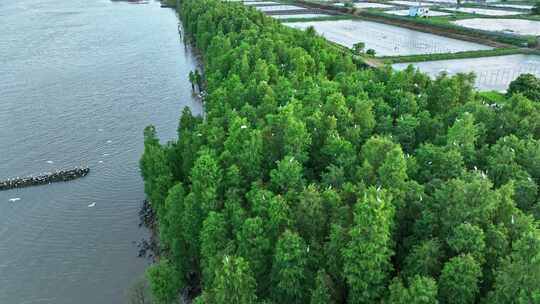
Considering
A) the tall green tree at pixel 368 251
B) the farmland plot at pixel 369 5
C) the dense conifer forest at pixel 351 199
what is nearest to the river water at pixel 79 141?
the dense conifer forest at pixel 351 199

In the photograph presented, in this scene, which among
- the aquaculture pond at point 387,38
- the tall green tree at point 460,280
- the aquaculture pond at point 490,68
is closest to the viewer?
the tall green tree at point 460,280

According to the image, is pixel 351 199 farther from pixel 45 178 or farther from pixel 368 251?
pixel 45 178

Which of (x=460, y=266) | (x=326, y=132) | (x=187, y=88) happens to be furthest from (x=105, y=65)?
(x=460, y=266)

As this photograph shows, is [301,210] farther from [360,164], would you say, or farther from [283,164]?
[360,164]

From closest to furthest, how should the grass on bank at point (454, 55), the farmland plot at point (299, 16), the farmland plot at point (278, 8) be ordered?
1. the grass on bank at point (454, 55)
2. the farmland plot at point (299, 16)
3. the farmland plot at point (278, 8)

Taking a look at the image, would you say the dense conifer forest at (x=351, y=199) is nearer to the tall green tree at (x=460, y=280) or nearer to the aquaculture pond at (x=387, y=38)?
the tall green tree at (x=460, y=280)

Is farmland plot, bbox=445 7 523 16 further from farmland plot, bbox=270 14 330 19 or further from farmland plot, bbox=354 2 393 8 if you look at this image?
farmland plot, bbox=270 14 330 19

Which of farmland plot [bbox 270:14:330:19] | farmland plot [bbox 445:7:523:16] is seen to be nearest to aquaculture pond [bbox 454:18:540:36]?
farmland plot [bbox 445:7:523:16]
